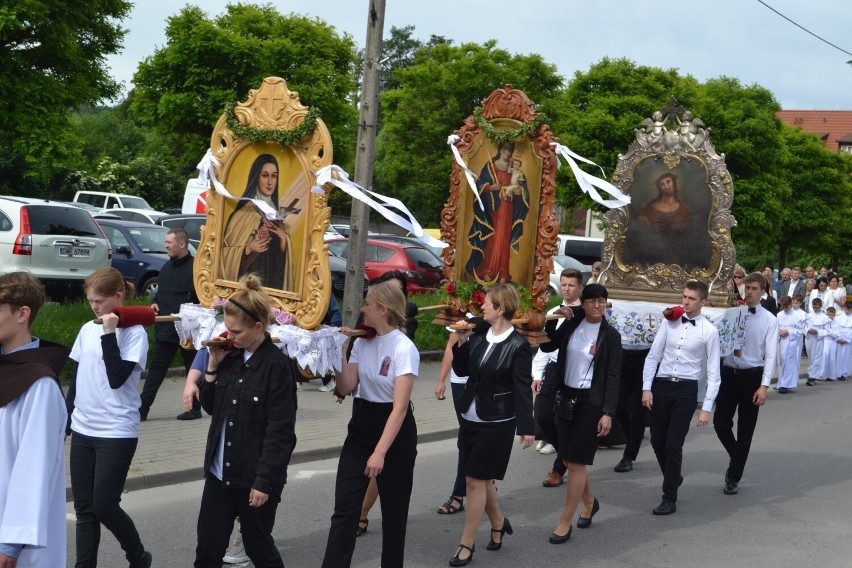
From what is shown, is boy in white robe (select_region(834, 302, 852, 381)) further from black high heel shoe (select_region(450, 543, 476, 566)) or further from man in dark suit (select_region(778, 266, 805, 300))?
black high heel shoe (select_region(450, 543, 476, 566))

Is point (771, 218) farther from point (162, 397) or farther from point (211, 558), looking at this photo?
point (211, 558)

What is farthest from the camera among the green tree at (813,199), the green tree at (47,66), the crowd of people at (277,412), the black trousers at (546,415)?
the green tree at (813,199)

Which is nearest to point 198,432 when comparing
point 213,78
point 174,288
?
point 174,288

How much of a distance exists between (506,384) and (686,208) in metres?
7.13

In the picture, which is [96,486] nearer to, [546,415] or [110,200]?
[546,415]

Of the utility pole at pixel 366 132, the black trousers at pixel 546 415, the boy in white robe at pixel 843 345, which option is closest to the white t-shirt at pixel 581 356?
the black trousers at pixel 546 415

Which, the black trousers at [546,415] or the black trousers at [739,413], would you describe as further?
the black trousers at [739,413]

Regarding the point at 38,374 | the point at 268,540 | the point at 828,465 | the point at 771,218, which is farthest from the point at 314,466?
the point at 771,218

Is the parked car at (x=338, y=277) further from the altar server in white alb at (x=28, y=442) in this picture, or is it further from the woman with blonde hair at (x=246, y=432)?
the altar server in white alb at (x=28, y=442)

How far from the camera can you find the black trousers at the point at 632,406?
10.4 m

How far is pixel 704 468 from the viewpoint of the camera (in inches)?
421

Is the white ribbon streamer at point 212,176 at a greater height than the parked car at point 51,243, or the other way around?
the white ribbon streamer at point 212,176

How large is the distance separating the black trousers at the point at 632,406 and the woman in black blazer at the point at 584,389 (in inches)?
96.8

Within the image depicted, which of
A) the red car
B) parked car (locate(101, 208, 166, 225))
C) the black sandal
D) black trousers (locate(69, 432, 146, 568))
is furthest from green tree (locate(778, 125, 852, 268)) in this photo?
black trousers (locate(69, 432, 146, 568))
